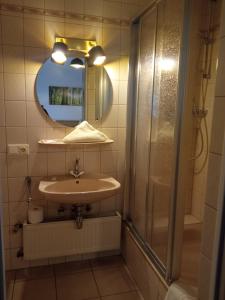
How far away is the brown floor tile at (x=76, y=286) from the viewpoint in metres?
1.98

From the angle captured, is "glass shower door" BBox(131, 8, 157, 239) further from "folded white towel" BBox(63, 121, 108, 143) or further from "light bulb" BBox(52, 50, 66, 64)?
"light bulb" BBox(52, 50, 66, 64)

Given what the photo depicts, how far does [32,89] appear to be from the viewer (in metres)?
2.08

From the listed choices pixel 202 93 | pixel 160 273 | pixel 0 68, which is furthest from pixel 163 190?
pixel 0 68

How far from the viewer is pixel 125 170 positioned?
2.38 meters

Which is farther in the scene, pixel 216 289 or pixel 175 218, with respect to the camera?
pixel 175 218

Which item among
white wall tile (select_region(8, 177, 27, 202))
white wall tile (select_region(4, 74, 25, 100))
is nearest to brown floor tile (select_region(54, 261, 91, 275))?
white wall tile (select_region(8, 177, 27, 202))

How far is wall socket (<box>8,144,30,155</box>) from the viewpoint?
2078 mm

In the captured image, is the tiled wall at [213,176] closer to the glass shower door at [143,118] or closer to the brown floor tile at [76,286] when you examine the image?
the glass shower door at [143,118]

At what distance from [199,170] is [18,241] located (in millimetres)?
1880

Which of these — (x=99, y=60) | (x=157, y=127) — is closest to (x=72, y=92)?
(x=99, y=60)

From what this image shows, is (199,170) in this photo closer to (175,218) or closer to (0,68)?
(175,218)

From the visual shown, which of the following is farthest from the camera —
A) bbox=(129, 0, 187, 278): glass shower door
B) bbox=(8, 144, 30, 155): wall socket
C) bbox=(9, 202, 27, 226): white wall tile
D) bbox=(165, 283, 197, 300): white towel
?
bbox=(9, 202, 27, 226): white wall tile

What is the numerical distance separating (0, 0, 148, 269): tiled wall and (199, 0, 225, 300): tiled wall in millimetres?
1351

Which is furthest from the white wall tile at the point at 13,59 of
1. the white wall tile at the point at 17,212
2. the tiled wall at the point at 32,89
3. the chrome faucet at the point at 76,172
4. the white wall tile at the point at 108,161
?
the white wall tile at the point at 17,212
